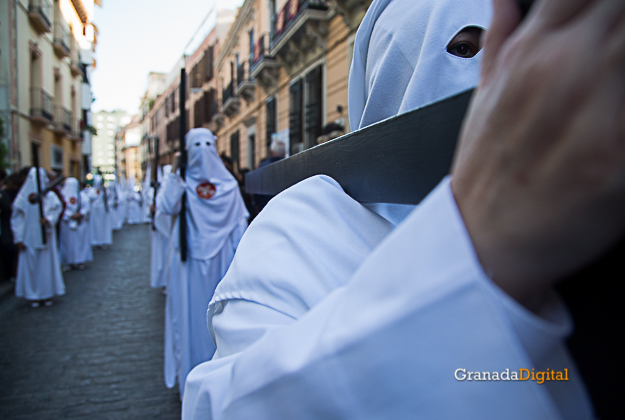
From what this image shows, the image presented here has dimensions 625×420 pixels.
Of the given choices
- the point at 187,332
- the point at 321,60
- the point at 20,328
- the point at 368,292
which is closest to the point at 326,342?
the point at 368,292

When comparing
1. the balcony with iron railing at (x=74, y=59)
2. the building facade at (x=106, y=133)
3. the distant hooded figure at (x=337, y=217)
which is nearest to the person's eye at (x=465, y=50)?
the distant hooded figure at (x=337, y=217)

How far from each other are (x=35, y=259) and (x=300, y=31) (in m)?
7.86

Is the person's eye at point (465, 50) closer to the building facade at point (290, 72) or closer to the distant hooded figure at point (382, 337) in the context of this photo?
the distant hooded figure at point (382, 337)

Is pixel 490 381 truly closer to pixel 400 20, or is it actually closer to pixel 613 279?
pixel 613 279

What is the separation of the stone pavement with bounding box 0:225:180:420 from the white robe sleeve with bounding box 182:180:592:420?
11.3 ft

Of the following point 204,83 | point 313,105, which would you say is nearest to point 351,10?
point 313,105

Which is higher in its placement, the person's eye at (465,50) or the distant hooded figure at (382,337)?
the person's eye at (465,50)

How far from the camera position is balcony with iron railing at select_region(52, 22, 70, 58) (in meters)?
18.0

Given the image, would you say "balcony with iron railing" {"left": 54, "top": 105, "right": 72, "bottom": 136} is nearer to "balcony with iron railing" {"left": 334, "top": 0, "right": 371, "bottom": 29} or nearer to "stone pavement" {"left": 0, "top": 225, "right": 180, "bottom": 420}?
"stone pavement" {"left": 0, "top": 225, "right": 180, "bottom": 420}

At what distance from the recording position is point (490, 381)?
0.41m

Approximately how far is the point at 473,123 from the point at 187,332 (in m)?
3.56

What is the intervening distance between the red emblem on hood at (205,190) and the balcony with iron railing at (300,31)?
7.37 metres

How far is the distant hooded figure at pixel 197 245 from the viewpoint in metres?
3.63

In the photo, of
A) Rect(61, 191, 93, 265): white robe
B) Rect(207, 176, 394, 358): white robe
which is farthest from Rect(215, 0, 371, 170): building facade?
Rect(207, 176, 394, 358): white robe
